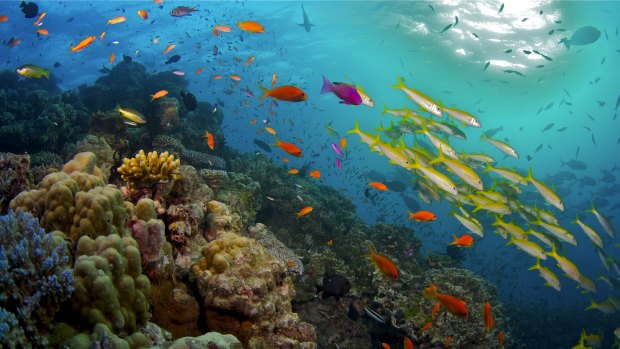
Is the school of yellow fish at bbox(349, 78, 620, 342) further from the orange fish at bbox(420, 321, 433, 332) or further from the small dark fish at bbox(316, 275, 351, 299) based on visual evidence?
the small dark fish at bbox(316, 275, 351, 299)

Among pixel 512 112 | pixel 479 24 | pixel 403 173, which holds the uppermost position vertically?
pixel 479 24

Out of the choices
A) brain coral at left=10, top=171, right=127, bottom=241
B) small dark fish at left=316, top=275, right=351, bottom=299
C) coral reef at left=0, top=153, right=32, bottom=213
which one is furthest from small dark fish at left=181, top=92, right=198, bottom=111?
small dark fish at left=316, top=275, right=351, bottom=299

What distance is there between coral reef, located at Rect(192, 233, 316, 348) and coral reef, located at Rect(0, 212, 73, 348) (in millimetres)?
1462

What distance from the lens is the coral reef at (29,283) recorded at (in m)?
2.09

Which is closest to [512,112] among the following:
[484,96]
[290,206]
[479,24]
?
[484,96]

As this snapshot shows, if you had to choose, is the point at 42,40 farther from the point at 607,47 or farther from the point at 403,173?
the point at 607,47

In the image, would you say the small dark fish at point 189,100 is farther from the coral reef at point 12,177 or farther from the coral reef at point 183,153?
the coral reef at point 12,177

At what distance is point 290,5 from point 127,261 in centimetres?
3142

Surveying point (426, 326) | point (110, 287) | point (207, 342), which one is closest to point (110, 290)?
point (110, 287)

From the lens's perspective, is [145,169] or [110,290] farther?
[145,169]

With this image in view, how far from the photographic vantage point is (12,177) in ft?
15.2

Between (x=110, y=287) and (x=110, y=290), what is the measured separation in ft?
0.08

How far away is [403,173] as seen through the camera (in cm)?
3198

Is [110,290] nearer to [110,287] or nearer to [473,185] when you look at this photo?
[110,287]
